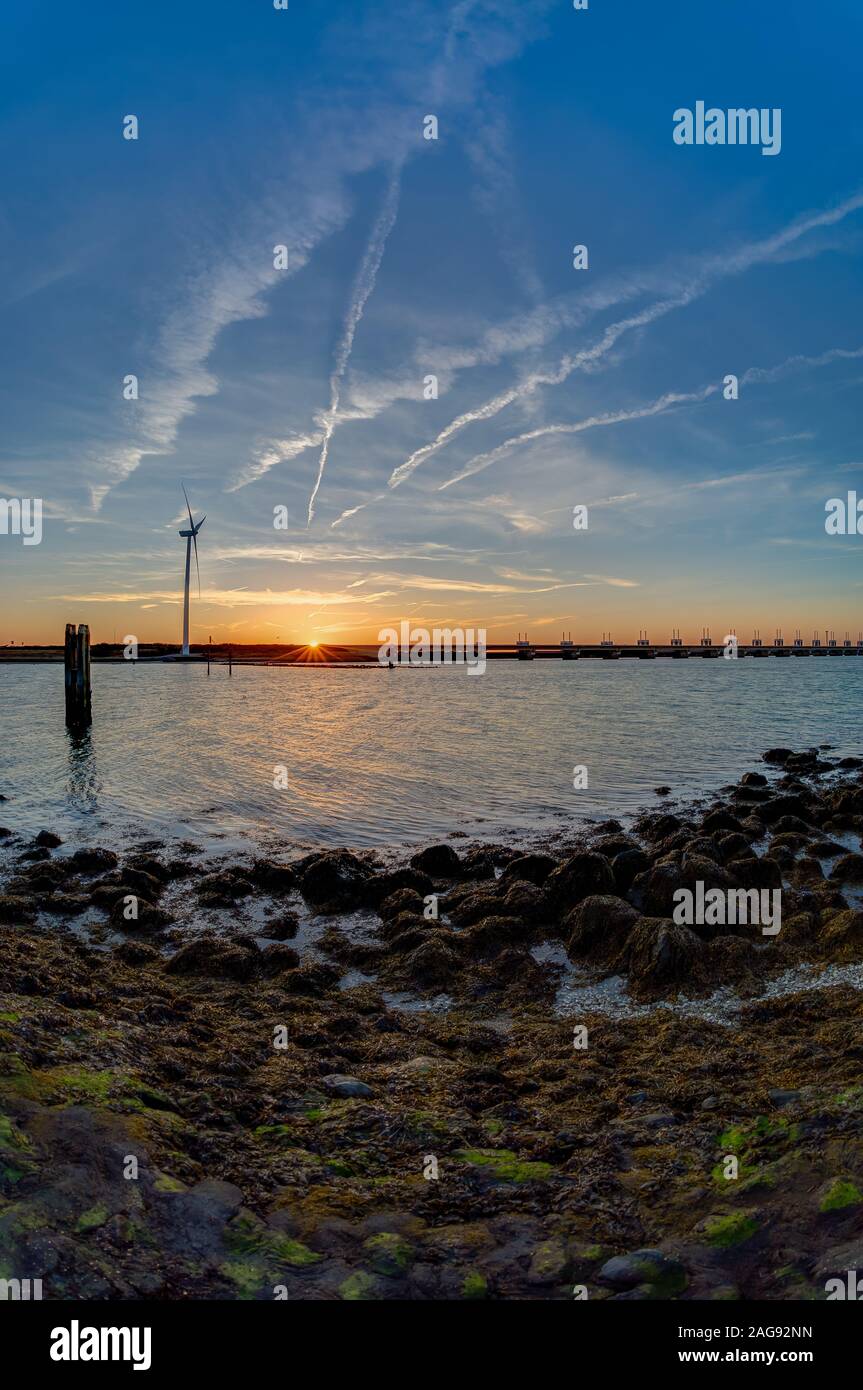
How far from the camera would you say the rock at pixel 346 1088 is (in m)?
7.38

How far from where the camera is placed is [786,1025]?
29.2 ft

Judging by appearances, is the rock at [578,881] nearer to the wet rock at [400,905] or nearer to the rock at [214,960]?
the wet rock at [400,905]

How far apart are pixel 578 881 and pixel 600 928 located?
6.00 feet

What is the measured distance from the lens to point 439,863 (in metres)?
16.4

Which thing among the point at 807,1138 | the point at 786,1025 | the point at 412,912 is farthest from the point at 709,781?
the point at 807,1138

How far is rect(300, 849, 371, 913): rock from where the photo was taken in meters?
14.7

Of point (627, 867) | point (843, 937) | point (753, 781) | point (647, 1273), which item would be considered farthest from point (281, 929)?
point (753, 781)

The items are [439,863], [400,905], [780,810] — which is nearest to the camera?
[400,905]

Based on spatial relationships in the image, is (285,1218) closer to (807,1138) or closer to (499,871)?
(807,1138)

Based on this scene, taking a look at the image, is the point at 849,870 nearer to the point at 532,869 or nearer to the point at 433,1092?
the point at 532,869

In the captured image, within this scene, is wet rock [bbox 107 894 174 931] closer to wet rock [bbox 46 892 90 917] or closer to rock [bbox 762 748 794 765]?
wet rock [bbox 46 892 90 917]

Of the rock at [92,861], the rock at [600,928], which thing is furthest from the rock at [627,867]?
the rock at [92,861]

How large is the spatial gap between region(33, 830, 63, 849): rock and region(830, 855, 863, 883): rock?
687 inches
